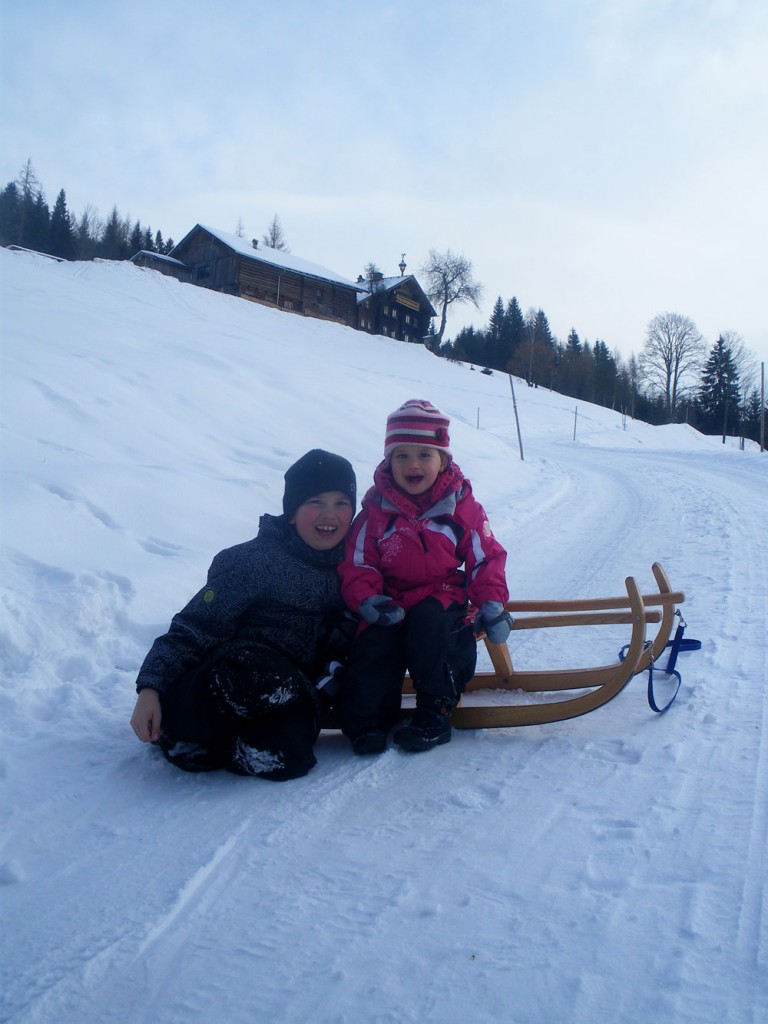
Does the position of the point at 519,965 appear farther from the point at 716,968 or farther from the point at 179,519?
the point at 179,519

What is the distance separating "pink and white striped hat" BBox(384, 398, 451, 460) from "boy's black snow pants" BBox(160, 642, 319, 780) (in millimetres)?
988

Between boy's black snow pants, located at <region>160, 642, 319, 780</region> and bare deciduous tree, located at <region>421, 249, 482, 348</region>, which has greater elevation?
bare deciduous tree, located at <region>421, 249, 482, 348</region>

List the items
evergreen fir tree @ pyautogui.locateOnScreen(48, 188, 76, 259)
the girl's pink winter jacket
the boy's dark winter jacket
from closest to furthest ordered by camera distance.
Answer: the boy's dark winter jacket, the girl's pink winter jacket, evergreen fir tree @ pyautogui.locateOnScreen(48, 188, 76, 259)

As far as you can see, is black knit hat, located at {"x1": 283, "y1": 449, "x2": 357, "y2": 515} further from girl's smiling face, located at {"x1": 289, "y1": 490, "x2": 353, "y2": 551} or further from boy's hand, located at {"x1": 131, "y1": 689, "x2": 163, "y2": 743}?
boy's hand, located at {"x1": 131, "y1": 689, "x2": 163, "y2": 743}

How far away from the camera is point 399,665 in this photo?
2.64m

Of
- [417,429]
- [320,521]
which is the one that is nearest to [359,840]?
[320,521]

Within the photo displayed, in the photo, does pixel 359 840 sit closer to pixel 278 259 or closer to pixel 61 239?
pixel 278 259

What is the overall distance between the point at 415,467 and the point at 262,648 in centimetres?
92

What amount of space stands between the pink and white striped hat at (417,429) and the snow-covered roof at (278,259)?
38.2 meters

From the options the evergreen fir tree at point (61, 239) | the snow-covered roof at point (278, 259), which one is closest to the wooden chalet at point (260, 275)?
the snow-covered roof at point (278, 259)

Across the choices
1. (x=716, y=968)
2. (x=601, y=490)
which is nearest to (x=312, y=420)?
(x=601, y=490)

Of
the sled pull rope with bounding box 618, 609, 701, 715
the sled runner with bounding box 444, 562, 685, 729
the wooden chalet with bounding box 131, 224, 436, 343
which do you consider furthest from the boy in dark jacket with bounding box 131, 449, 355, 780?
the wooden chalet with bounding box 131, 224, 436, 343

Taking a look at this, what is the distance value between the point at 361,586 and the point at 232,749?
2.38 ft

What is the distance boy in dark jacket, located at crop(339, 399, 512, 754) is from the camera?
2.56 meters
